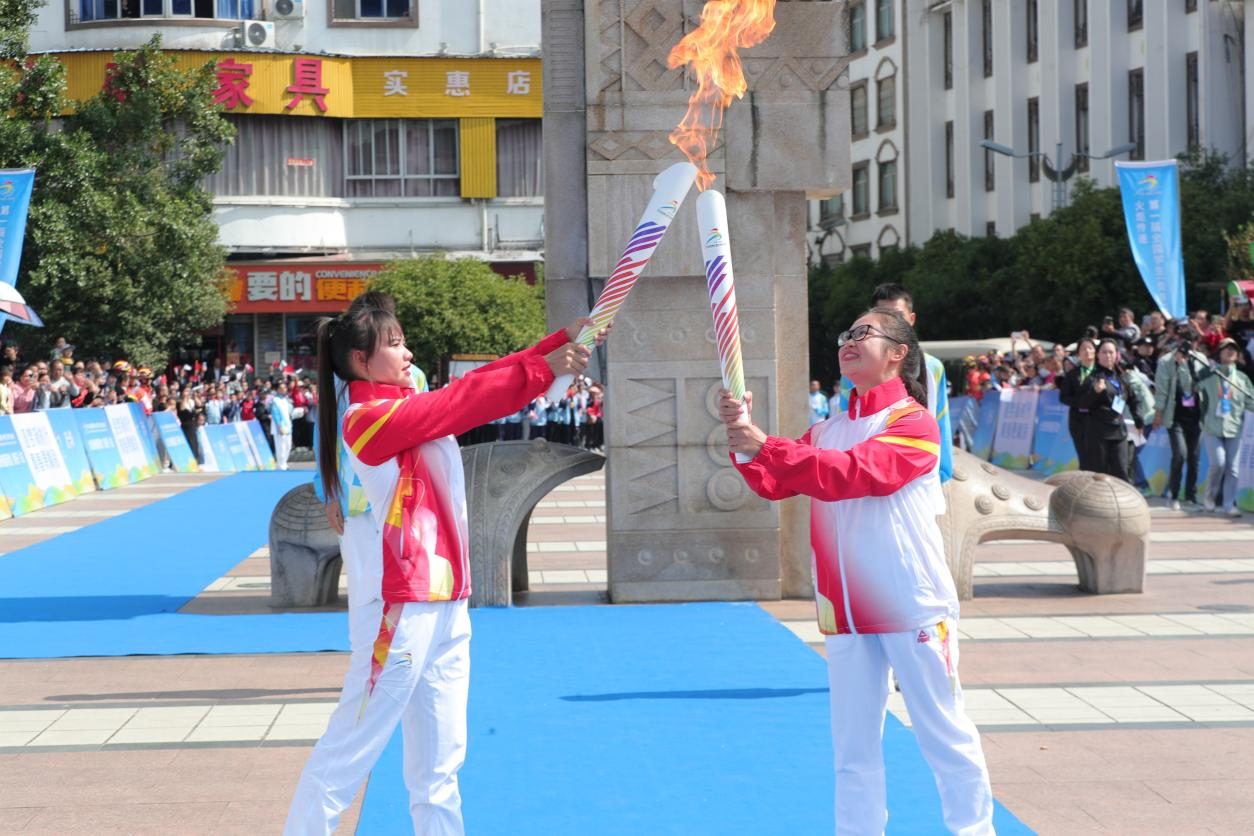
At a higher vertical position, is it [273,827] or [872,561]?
[872,561]

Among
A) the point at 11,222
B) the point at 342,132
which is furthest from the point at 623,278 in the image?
the point at 342,132

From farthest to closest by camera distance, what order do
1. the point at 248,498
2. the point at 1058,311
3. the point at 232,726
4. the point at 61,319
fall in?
the point at 1058,311 < the point at 61,319 < the point at 248,498 < the point at 232,726

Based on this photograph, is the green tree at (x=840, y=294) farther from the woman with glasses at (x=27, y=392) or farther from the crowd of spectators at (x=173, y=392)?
the woman with glasses at (x=27, y=392)

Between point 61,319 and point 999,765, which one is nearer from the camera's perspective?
point 999,765

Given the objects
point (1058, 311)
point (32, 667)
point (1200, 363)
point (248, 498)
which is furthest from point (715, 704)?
point (1058, 311)

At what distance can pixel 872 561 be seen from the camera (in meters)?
4.49

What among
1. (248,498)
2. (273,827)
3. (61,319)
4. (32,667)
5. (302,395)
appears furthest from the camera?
(302,395)

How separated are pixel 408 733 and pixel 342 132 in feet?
118

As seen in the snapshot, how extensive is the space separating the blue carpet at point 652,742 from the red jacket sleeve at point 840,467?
4.62ft

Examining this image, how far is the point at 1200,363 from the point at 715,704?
1108 cm

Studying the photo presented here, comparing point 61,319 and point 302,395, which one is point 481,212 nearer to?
point 302,395

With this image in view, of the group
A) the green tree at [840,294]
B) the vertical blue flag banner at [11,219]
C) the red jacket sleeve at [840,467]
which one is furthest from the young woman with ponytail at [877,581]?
the green tree at [840,294]

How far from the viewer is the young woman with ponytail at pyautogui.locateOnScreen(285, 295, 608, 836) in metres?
4.34

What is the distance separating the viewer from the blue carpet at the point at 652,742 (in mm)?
5418
